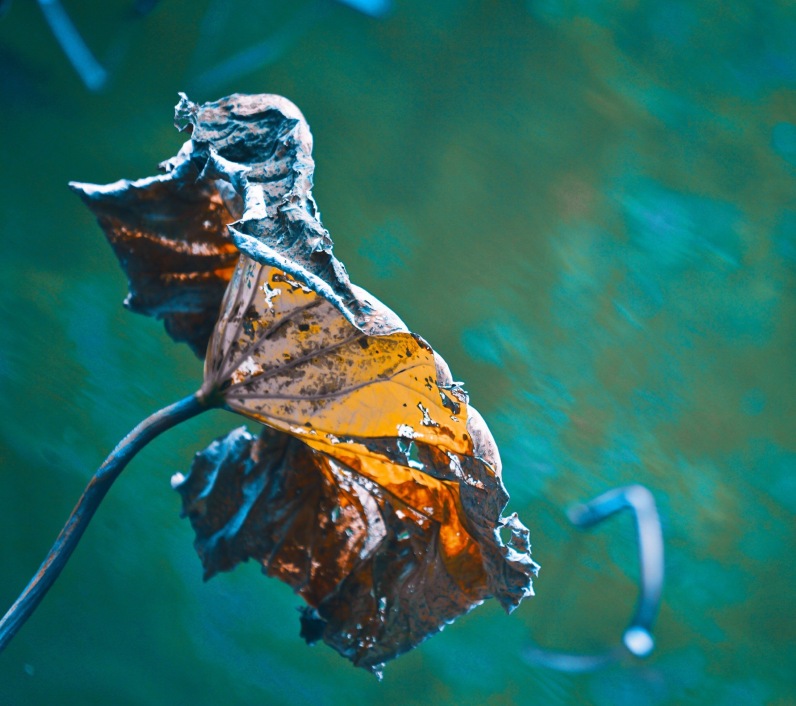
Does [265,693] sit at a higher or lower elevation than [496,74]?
lower

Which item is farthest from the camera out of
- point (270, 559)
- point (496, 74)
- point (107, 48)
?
point (107, 48)

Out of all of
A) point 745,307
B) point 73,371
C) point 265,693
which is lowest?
point 265,693

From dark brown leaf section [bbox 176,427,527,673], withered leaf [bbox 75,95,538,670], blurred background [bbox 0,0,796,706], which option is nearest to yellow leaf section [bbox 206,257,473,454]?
withered leaf [bbox 75,95,538,670]

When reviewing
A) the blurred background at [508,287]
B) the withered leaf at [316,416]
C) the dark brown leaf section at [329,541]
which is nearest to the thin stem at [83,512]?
the withered leaf at [316,416]

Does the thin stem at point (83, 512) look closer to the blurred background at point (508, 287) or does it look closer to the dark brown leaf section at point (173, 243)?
the dark brown leaf section at point (173, 243)

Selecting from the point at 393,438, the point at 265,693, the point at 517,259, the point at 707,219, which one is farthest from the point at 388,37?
the point at 265,693

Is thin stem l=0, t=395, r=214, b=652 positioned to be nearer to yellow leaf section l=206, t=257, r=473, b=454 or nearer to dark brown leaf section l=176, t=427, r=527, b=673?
yellow leaf section l=206, t=257, r=473, b=454

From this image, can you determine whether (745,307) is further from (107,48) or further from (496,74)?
(107,48)
